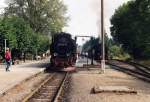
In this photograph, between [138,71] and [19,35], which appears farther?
[19,35]

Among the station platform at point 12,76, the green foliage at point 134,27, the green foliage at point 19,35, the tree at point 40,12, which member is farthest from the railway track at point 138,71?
the tree at point 40,12

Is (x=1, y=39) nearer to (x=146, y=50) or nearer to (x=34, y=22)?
(x=146, y=50)

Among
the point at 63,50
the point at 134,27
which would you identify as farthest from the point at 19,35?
the point at 63,50

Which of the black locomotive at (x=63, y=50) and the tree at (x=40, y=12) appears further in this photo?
the tree at (x=40, y=12)

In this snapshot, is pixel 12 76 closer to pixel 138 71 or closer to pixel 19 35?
pixel 138 71

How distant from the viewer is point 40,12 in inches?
3819

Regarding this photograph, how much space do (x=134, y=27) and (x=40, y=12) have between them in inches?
927

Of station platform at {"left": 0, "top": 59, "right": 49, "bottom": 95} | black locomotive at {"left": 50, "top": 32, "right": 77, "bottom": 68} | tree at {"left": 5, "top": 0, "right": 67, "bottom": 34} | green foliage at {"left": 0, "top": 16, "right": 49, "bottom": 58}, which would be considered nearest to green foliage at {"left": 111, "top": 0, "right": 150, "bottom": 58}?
tree at {"left": 5, "top": 0, "right": 67, "bottom": 34}

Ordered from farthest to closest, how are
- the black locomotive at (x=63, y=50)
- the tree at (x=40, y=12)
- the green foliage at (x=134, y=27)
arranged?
the tree at (x=40, y=12) < the green foliage at (x=134, y=27) < the black locomotive at (x=63, y=50)

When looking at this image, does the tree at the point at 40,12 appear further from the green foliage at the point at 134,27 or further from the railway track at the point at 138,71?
the railway track at the point at 138,71

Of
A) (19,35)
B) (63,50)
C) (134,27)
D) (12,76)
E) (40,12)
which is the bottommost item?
(12,76)

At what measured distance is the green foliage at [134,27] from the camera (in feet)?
240

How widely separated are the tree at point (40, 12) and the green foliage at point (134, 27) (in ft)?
33.5

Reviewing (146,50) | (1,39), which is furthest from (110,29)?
(1,39)
